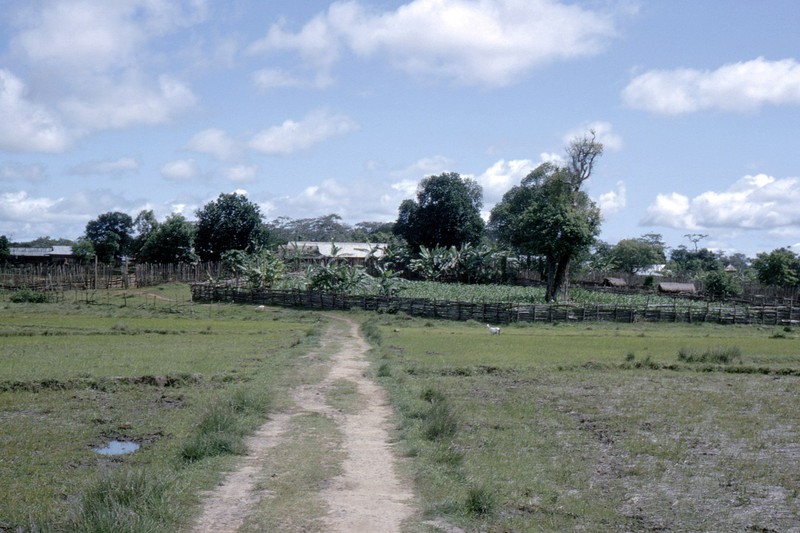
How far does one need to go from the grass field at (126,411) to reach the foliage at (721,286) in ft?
171

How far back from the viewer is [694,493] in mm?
10992

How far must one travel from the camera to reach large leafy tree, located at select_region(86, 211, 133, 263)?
3772 inches

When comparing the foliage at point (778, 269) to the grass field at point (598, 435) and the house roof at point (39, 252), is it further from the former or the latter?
the house roof at point (39, 252)

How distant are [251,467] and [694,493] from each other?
696cm

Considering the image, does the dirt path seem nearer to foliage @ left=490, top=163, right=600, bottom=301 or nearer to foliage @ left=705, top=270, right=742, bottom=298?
foliage @ left=490, top=163, right=600, bottom=301

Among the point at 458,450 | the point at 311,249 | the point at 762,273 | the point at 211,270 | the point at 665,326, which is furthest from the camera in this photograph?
the point at 311,249

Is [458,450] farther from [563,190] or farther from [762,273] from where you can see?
[762,273]

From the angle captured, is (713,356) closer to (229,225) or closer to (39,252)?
A: (229,225)

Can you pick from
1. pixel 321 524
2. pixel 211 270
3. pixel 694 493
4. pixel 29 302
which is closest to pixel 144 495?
pixel 321 524

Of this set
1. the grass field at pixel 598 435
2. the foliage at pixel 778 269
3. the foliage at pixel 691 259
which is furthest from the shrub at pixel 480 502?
the foliage at pixel 691 259

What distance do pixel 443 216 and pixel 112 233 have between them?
148 feet

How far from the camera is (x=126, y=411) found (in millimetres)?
15766

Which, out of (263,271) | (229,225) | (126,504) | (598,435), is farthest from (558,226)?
(126,504)

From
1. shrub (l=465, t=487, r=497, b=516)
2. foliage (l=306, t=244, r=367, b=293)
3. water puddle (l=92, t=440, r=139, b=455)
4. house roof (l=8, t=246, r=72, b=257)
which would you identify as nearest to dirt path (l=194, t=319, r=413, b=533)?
shrub (l=465, t=487, r=497, b=516)
